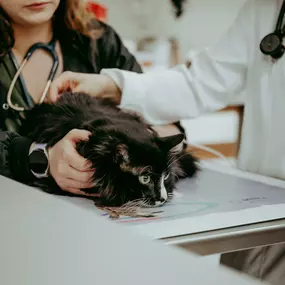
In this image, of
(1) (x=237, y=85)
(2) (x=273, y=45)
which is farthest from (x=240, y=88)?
(2) (x=273, y=45)

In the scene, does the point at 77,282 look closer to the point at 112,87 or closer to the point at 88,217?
the point at 88,217

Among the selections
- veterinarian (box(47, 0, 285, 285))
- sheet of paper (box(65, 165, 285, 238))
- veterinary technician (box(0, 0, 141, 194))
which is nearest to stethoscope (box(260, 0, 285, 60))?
veterinarian (box(47, 0, 285, 285))

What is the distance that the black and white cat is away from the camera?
654 mm

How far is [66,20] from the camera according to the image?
100cm

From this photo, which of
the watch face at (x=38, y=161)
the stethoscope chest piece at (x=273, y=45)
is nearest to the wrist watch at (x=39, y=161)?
the watch face at (x=38, y=161)

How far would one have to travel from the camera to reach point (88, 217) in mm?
427

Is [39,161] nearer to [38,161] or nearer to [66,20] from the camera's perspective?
[38,161]

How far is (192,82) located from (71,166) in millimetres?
354

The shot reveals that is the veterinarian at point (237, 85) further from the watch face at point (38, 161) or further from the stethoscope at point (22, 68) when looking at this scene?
the watch face at point (38, 161)

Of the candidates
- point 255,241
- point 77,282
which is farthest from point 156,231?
point 77,282

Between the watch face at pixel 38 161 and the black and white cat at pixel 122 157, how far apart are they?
0.06ft

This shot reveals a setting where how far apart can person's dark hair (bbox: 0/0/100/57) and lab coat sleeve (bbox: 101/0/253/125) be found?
0.41ft

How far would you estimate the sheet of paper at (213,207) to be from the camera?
0.56 m

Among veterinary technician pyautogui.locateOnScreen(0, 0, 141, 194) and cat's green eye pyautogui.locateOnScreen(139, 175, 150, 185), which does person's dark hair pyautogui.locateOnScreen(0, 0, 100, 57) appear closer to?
veterinary technician pyautogui.locateOnScreen(0, 0, 141, 194)
